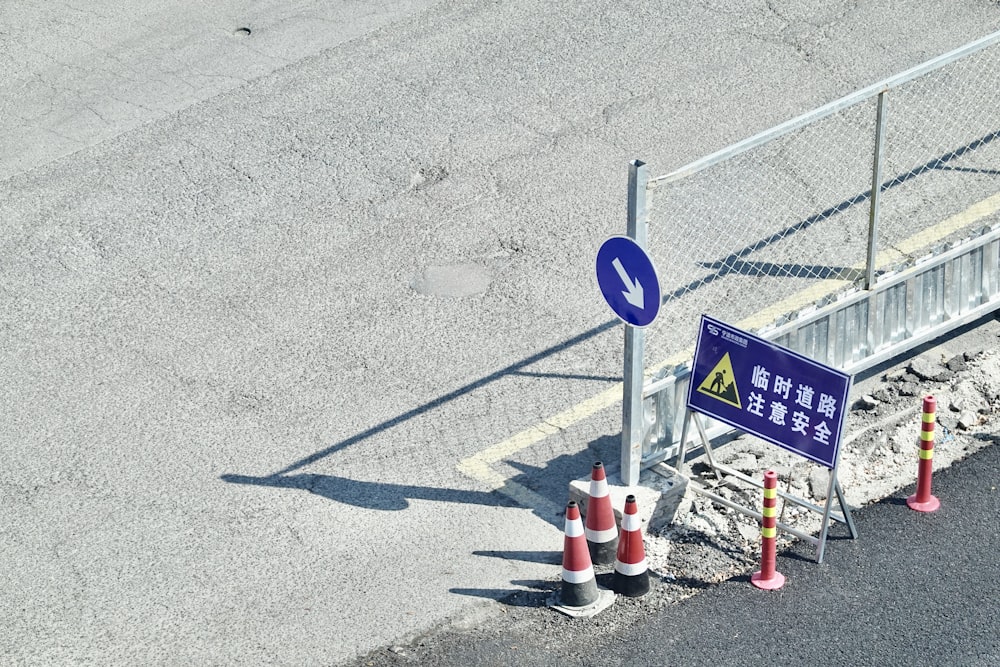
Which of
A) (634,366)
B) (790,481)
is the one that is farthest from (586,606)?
(790,481)

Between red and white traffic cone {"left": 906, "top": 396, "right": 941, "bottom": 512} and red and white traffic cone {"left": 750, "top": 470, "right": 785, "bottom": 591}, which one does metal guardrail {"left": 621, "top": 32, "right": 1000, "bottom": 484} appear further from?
→ red and white traffic cone {"left": 906, "top": 396, "right": 941, "bottom": 512}

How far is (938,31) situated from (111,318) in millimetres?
8318

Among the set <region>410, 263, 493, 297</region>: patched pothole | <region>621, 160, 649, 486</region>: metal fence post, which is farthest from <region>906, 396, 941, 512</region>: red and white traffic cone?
<region>410, 263, 493, 297</region>: patched pothole

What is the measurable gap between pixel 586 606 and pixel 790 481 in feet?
5.65

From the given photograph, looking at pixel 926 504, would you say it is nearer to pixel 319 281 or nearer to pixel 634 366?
pixel 634 366

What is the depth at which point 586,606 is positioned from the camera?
7746 mm

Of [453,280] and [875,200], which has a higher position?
[875,200]

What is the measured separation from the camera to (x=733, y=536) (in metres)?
8.26

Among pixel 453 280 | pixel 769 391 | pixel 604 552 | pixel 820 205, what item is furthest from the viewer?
pixel 820 205

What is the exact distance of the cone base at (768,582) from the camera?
782cm

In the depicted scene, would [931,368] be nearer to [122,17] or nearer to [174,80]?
[174,80]

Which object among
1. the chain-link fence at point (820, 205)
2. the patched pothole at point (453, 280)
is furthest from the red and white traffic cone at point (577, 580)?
the patched pothole at point (453, 280)

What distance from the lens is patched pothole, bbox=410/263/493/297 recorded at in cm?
1061

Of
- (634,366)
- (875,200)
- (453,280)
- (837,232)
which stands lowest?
(453,280)
